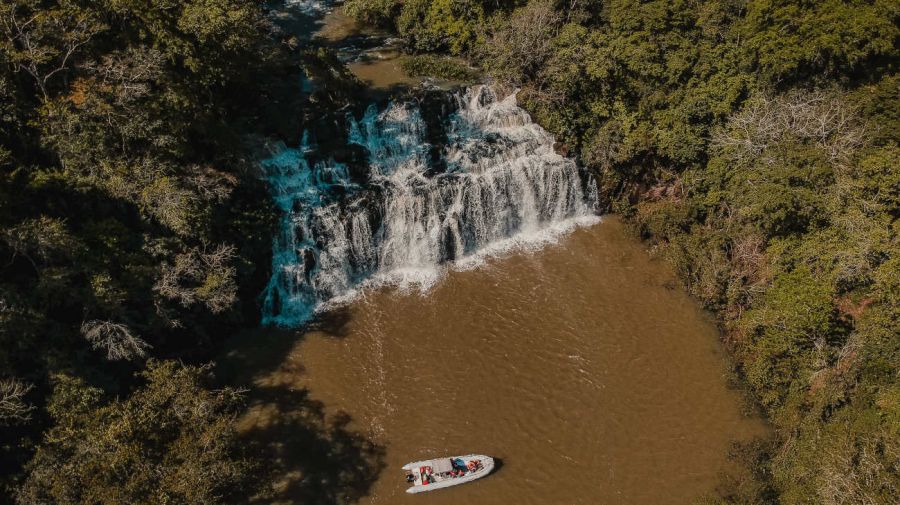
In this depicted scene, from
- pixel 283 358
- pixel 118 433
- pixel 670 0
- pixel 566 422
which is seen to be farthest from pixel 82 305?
pixel 670 0

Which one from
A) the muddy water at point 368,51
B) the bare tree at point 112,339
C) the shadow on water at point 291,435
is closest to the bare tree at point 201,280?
the bare tree at point 112,339

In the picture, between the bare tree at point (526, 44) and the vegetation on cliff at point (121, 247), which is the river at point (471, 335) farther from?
the vegetation on cliff at point (121, 247)

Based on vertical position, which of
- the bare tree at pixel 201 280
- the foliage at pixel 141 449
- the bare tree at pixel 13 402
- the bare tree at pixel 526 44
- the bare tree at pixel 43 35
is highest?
the bare tree at pixel 43 35

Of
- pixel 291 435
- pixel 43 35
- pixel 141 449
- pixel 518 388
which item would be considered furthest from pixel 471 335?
pixel 43 35

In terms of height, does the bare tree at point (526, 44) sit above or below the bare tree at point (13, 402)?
above

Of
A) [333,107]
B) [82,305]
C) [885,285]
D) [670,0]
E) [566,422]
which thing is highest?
[670,0]

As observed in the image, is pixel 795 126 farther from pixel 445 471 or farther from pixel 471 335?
pixel 445 471

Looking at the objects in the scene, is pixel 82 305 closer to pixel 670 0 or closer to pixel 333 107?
pixel 333 107
